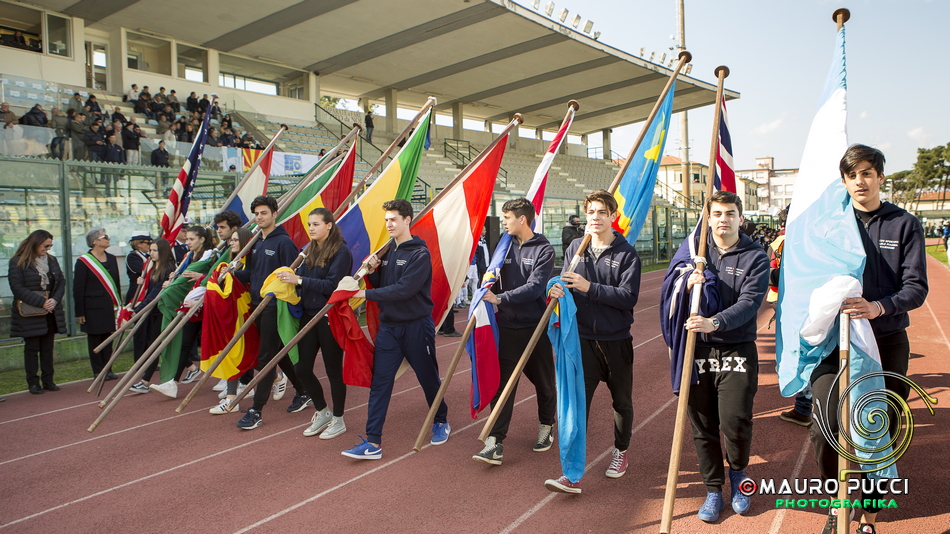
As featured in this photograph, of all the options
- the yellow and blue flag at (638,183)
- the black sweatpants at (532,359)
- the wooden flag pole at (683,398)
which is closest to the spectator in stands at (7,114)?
the black sweatpants at (532,359)

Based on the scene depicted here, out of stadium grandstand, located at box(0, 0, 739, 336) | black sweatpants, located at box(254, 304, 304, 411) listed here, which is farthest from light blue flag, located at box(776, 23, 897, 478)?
stadium grandstand, located at box(0, 0, 739, 336)

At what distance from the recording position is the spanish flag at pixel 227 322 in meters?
5.70

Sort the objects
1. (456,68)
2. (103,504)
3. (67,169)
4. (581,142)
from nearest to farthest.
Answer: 1. (103,504)
2. (67,169)
3. (456,68)
4. (581,142)

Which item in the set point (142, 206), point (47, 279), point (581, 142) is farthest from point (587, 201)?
point (581, 142)

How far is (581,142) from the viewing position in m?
42.9

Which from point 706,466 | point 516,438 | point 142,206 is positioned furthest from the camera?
point 142,206

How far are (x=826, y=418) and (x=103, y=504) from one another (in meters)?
4.31

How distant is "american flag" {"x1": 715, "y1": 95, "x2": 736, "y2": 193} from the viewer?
4664 millimetres

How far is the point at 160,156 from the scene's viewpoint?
1174cm

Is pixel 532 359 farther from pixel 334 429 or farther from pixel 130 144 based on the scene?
pixel 130 144

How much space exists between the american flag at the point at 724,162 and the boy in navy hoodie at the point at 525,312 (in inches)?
56.9

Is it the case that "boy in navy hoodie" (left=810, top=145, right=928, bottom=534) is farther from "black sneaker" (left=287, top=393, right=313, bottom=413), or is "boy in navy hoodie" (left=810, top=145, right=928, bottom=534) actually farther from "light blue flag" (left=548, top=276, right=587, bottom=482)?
"black sneaker" (left=287, top=393, right=313, bottom=413)

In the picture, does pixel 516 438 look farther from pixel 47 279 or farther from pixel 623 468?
pixel 47 279

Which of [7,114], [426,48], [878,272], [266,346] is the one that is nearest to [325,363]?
[266,346]
